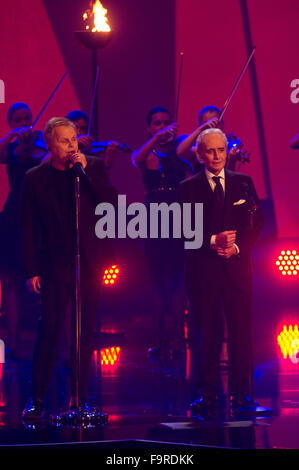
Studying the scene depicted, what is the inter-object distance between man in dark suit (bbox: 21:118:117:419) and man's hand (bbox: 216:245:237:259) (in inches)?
19.0

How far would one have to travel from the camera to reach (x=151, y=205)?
20.1 ft

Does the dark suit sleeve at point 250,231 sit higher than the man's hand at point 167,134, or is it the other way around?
the man's hand at point 167,134

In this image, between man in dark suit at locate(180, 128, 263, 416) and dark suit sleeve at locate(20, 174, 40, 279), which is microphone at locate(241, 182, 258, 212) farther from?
dark suit sleeve at locate(20, 174, 40, 279)

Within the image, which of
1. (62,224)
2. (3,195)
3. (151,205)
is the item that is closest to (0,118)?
(3,195)

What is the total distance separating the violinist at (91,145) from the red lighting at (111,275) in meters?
2.01

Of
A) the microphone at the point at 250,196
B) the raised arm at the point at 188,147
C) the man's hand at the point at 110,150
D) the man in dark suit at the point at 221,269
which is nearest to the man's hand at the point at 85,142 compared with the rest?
the man's hand at the point at 110,150

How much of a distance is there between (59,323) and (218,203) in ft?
2.93

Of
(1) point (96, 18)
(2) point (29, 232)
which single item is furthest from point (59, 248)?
(1) point (96, 18)

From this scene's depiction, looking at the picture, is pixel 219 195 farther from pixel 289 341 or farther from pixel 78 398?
pixel 289 341

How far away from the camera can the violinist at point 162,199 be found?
240 inches

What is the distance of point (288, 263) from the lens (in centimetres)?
845

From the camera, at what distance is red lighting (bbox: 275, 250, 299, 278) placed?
841cm

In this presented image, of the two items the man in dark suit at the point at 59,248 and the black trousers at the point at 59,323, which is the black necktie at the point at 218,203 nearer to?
the man in dark suit at the point at 59,248

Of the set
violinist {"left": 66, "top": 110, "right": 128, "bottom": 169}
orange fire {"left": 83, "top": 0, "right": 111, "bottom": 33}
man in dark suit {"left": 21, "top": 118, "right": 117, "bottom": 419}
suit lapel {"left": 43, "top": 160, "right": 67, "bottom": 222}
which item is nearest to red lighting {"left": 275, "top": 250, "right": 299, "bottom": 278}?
orange fire {"left": 83, "top": 0, "right": 111, "bottom": 33}
